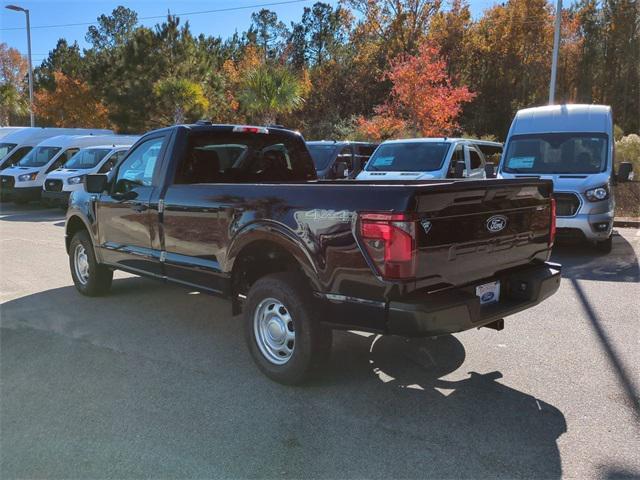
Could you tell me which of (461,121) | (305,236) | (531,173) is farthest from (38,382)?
(461,121)

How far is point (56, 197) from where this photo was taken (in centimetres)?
1553

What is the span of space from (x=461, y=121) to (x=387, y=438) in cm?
3222

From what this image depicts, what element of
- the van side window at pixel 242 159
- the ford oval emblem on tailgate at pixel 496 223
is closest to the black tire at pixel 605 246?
the van side window at pixel 242 159

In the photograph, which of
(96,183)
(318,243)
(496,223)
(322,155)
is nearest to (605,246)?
(322,155)

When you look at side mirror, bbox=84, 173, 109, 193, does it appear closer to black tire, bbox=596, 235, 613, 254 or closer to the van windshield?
black tire, bbox=596, 235, 613, 254

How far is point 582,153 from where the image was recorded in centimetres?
983

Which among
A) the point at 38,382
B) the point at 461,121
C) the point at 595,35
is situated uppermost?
the point at 595,35

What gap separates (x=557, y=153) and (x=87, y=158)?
12.8 meters

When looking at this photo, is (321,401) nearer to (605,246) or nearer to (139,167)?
(139,167)

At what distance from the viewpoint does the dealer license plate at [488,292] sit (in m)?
3.80

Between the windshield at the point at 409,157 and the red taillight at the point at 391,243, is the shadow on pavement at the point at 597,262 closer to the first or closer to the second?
the windshield at the point at 409,157

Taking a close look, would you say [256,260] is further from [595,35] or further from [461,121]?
[595,35]

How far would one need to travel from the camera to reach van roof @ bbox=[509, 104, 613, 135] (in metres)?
9.95

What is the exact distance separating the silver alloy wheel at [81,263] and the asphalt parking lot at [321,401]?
0.72 meters
